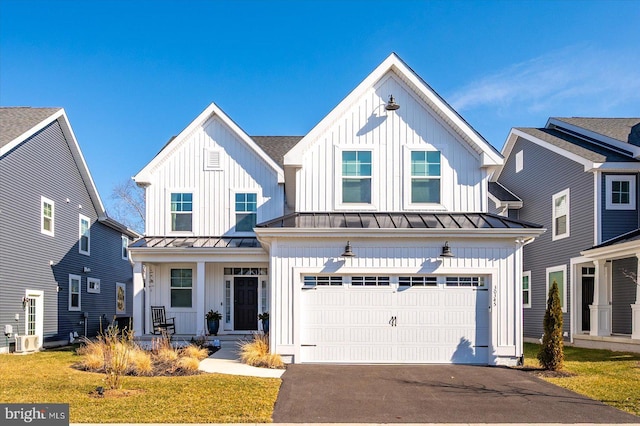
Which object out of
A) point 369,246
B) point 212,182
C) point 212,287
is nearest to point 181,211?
point 212,182

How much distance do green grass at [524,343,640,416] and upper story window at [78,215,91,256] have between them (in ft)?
55.3

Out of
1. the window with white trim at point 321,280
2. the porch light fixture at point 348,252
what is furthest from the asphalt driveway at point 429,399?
the porch light fixture at point 348,252

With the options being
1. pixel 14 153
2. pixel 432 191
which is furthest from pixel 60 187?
pixel 432 191

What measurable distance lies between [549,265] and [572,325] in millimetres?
2735

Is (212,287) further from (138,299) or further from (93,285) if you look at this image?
(93,285)

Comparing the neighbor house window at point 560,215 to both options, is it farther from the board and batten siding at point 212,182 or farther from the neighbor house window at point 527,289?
the board and batten siding at point 212,182

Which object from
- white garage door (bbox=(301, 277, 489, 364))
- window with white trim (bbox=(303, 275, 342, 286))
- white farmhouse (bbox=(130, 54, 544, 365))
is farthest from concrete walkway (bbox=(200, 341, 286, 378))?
window with white trim (bbox=(303, 275, 342, 286))

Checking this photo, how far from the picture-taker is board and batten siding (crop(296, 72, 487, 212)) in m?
15.1

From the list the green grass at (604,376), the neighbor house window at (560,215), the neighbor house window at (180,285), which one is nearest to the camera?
the green grass at (604,376)

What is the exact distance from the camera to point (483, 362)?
44.3 feet

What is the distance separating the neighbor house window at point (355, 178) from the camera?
1512 cm

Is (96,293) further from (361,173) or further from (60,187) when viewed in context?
(361,173)

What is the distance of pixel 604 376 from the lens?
470 inches

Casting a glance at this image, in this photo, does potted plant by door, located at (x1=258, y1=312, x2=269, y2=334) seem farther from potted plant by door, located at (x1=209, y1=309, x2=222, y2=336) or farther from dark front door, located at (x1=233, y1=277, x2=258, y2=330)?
potted plant by door, located at (x1=209, y1=309, x2=222, y2=336)
